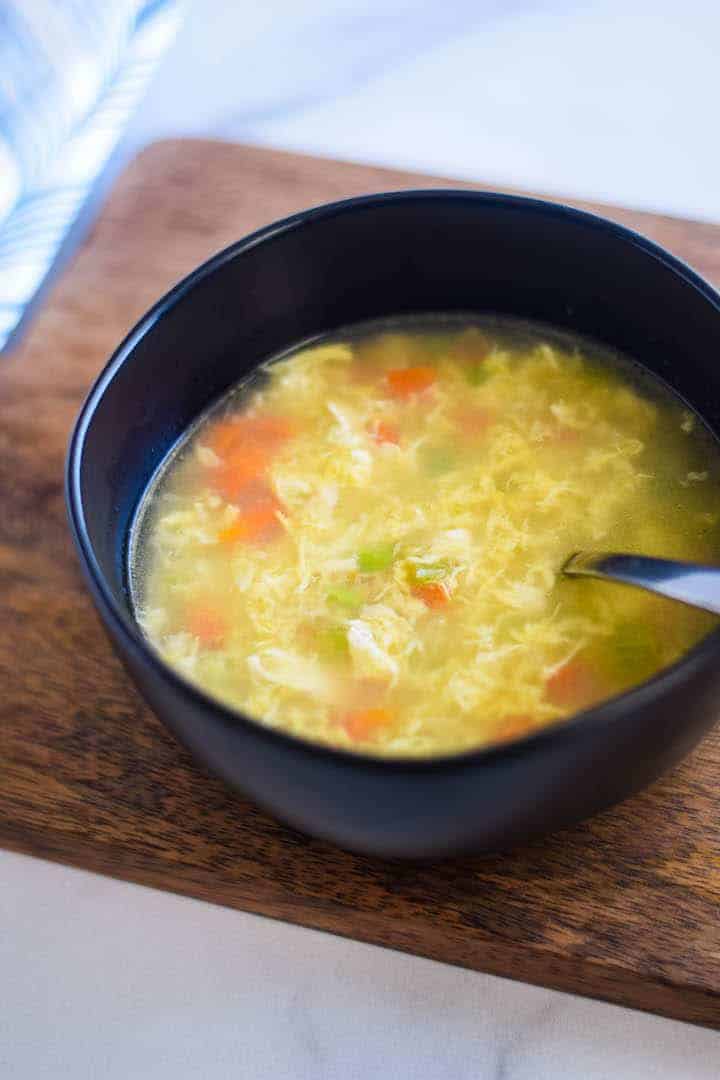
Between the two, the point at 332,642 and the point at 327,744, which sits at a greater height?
the point at 327,744

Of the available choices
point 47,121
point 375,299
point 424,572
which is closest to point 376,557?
point 424,572

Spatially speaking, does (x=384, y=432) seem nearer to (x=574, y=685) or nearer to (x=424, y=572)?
(x=424, y=572)

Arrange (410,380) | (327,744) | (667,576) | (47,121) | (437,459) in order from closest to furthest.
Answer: (327,744) → (667,576) → (437,459) → (410,380) → (47,121)

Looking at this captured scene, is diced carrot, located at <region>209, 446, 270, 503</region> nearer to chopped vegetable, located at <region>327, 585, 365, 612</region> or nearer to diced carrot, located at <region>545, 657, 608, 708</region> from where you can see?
chopped vegetable, located at <region>327, 585, 365, 612</region>

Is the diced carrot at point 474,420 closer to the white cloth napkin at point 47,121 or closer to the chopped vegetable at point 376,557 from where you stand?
the chopped vegetable at point 376,557

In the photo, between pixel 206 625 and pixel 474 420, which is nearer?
pixel 206 625

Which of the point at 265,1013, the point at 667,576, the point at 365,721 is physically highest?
the point at 667,576

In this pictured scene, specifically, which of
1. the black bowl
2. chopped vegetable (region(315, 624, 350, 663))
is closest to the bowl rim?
the black bowl

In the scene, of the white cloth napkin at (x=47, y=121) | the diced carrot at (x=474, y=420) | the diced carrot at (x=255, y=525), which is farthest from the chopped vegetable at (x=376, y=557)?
the white cloth napkin at (x=47, y=121)
